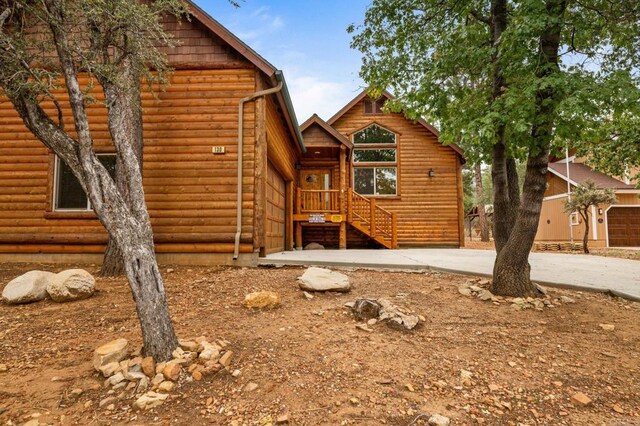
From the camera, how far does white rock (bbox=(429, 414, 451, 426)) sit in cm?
197

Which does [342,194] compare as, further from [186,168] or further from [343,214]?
[186,168]

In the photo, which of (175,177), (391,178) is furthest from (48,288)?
(391,178)

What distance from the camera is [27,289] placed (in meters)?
3.89

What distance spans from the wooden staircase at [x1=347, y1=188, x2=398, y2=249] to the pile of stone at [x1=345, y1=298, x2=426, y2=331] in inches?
278

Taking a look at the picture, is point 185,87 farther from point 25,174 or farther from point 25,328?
point 25,328

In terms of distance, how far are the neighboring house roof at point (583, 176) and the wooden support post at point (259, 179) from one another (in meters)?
16.4

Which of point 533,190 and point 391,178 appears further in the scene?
point 391,178

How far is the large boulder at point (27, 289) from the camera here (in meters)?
3.82

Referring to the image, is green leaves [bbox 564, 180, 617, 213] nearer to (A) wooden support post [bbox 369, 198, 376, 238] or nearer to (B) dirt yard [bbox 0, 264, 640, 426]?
(A) wooden support post [bbox 369, 198, 376, 238]

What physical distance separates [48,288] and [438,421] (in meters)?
4.48

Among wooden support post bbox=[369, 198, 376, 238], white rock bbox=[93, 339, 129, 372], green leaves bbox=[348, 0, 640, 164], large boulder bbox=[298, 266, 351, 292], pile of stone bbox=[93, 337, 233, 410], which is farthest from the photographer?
wooden support post bbox=[369, 198, 376, 238]

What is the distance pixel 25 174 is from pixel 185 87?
147 inches

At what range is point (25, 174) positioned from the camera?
6.65m

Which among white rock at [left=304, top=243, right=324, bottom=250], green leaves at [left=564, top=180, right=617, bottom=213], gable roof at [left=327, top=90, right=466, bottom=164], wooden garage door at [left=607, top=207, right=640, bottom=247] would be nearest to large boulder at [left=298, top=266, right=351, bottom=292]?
white rock at [left=304, top=243, right=324, bottom=250]
